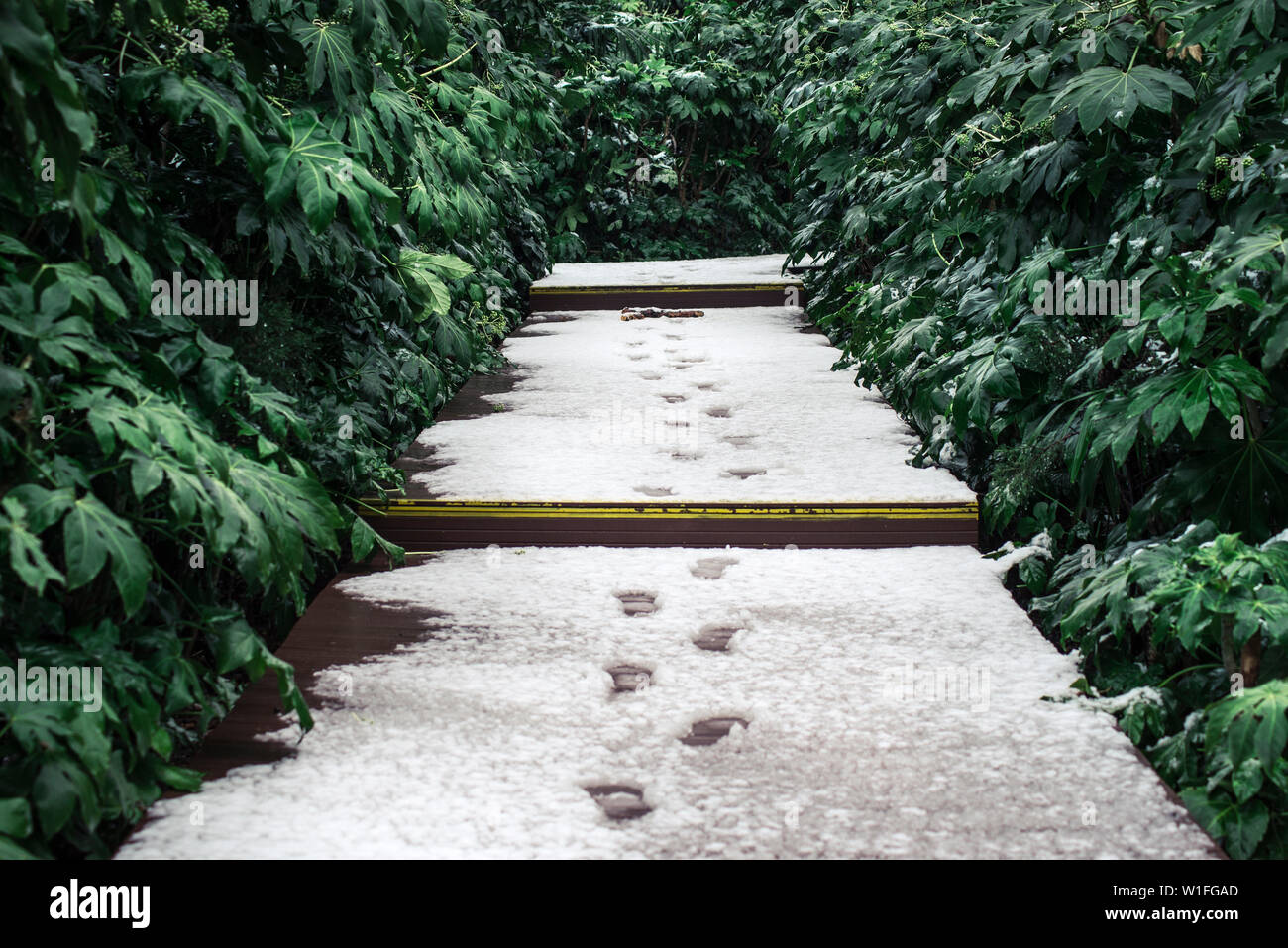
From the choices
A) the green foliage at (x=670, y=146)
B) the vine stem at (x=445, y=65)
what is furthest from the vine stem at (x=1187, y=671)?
the green foliage at (x=670, y=146)

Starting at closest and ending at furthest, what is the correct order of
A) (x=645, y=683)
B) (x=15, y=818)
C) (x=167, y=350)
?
1. (x=15, y=818)
2. (x=167, y=350)
3. (x=645, y=683)

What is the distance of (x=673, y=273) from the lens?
735cm

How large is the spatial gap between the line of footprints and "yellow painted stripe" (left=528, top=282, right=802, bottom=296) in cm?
392

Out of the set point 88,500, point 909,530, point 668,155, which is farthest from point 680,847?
point 668,155

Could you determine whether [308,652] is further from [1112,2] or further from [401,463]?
[1112,2]

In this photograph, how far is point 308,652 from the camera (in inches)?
98.2

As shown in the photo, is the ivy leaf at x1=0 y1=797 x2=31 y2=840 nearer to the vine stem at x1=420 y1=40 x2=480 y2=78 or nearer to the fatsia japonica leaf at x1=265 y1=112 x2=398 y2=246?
the fatsia japonica leaf at x1=265 y1=112 x2=398 y2=246

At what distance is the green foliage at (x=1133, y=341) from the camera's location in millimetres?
1996

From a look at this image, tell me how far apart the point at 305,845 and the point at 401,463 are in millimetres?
1875

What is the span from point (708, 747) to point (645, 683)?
28 cm

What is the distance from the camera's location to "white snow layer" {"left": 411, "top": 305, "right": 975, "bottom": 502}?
10.7ft

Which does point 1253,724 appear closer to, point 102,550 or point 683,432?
point 102,550

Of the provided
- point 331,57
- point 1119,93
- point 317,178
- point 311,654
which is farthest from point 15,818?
point 1119,93

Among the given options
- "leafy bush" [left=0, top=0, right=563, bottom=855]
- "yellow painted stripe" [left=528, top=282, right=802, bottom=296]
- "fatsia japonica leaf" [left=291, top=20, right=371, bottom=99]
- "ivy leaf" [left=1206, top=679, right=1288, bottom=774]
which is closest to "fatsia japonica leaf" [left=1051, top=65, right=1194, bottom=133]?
"ivy leaf" [left=1206, top=679, right=1288, bottom=774]
